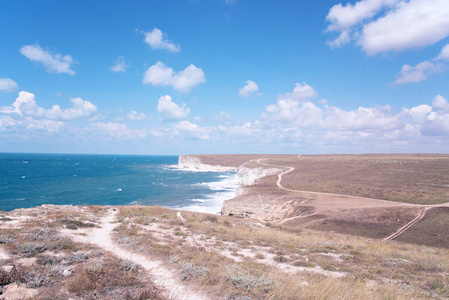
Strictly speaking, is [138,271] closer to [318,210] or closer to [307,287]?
[307,287]

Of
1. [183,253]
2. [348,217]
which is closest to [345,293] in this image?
[183,253]

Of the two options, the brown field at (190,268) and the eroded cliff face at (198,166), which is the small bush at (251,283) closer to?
the brown field at (190,268)

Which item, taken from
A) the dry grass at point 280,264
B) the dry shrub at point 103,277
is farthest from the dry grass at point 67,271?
the dry grass at point 280,264

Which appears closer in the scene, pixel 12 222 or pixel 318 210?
pixel 12 222

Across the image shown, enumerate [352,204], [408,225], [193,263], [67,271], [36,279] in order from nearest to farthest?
[36,279] → [67,271] → [193,263] → [408,225] → [352,204]

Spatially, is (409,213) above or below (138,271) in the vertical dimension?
below

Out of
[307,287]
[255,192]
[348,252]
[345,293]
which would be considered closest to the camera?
[345,293]

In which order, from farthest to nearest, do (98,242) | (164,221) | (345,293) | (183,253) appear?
(164,221) → (98,242) → (183,253) → (345,293)

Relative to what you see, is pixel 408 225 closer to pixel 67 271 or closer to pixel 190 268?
pixel 190 268

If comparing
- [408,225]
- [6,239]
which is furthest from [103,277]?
[408,225]
